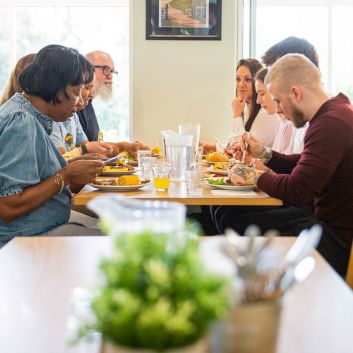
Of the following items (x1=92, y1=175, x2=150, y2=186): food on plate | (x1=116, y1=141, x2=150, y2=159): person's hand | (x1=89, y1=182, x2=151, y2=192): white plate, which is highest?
(x1=116, y1=141, x2=150, y2=159): person's hand

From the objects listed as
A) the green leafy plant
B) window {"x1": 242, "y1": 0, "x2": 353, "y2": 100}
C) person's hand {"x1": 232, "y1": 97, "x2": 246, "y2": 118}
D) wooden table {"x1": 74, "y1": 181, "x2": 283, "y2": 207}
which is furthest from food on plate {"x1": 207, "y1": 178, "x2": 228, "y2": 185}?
window {"x1": 242, "y1": 0, "x2": 353, "y2": 100}

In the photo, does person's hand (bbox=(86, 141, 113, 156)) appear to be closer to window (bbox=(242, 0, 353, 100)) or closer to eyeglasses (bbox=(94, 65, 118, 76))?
eyeglasses (bbox=(94, 65, 118, 76))

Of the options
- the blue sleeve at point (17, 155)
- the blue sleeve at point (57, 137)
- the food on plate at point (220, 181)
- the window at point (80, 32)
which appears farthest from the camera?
the window at point (80, 32)

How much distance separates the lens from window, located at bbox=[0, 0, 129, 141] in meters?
5.80

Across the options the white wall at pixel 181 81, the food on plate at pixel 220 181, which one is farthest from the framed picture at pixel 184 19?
the food on plate at pixel 220 181

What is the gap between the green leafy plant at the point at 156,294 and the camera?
61 centimetres

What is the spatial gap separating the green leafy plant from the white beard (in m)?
4.31

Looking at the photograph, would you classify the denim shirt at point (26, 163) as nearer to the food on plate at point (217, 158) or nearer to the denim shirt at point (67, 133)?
the denim shirt at point (67, 133)

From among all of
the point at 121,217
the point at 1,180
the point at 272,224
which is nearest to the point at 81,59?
the point at 1,180

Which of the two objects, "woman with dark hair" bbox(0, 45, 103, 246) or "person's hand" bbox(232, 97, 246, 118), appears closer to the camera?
"woman with dark hair" bbox(0, 45, 103, 246)

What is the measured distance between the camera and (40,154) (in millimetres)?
2176

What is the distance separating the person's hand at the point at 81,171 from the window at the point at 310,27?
2842 millimetres

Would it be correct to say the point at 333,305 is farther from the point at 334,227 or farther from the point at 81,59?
the point at 81,59

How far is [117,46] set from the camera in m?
5.86
